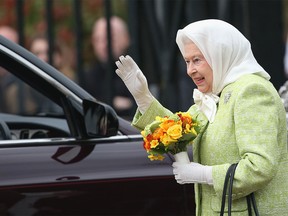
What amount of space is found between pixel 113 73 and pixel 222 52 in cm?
568

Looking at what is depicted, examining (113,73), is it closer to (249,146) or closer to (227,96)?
(227,96)

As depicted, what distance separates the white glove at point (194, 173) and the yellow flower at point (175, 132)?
0.11 m

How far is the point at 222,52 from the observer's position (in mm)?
3633

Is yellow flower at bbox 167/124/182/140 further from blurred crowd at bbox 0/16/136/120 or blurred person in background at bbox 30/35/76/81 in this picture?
blurred person in background at bbox 30/35/76/81

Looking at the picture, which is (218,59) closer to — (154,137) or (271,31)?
(154,137)

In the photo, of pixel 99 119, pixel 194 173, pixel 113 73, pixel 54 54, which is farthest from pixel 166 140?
pixel 54 54

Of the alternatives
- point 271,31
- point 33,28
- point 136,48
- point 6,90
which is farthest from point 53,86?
point 33,28

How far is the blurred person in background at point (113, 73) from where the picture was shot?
354 inches

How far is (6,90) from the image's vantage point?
32.1 feet

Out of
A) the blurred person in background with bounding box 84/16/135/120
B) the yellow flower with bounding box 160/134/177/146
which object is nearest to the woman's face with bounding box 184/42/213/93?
the yellow flower with bounding box 160/134/177/146

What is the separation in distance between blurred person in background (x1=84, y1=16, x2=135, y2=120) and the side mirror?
411 cm

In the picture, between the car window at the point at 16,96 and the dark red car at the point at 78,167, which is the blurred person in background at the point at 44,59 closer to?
the car window at the point at 16,96

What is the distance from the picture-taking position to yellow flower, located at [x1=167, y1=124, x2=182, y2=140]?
3.60 metres

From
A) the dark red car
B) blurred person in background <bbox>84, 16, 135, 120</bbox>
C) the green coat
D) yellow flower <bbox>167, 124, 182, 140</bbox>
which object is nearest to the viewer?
the green coat
